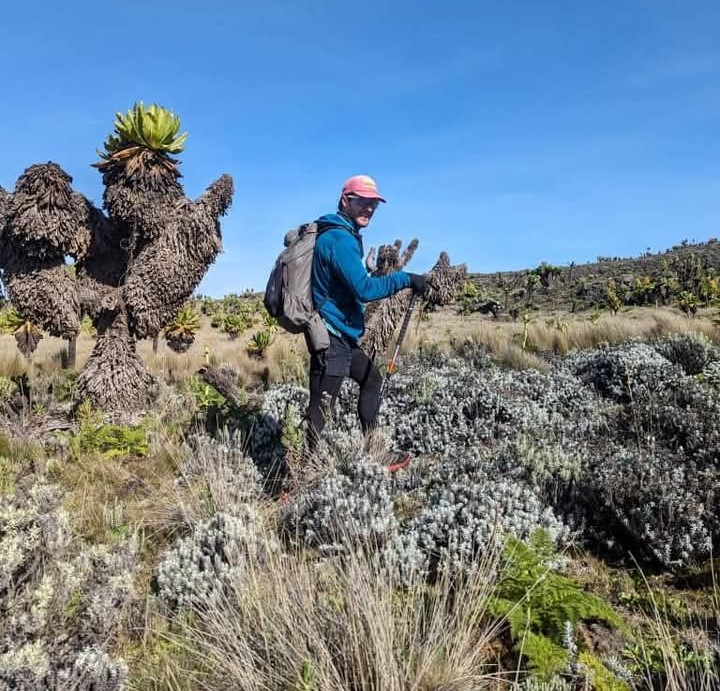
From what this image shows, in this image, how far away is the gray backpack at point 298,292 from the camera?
4.14m

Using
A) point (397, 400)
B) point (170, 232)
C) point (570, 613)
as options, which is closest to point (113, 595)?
point (570, 613)

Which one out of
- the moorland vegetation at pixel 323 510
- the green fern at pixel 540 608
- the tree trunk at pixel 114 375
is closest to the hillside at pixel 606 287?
the moorland vegetation at pixel 323 510

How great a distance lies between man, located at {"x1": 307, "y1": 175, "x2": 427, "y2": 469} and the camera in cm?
402

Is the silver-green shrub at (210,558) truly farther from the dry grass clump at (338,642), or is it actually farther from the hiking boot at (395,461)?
the hiking boot at (395,461)

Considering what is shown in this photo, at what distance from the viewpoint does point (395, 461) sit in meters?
4.89

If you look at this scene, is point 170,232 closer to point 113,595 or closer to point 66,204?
point 66,204

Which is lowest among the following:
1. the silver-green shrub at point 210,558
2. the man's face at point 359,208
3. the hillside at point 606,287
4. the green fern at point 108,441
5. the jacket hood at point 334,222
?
the silver-green shrub at point 210,558

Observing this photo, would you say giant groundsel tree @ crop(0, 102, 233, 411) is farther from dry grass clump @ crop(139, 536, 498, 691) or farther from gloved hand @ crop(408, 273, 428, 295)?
dry grass clump @ crop(139, 536, 498, 691)

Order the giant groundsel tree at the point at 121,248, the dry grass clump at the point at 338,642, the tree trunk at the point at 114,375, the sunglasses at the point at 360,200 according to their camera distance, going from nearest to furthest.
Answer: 1. the dry grass clump at the point at 338,642
2. the sunglasses at the point at 360,200
3. the giant groundsel tree at the point at 121,248
4. the tree trunk at the point at 114,375

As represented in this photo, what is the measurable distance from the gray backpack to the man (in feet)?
0.19

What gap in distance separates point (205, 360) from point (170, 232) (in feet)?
15.8

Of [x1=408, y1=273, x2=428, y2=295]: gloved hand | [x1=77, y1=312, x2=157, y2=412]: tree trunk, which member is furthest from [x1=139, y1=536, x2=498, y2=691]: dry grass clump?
[x1=77, y1=312, x2=157, y2=412]: tree trunk

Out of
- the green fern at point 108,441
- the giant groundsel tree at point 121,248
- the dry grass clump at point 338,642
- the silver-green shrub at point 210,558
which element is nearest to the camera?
the dry grass clump at point 338,642

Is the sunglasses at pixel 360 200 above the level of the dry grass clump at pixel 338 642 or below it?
above
